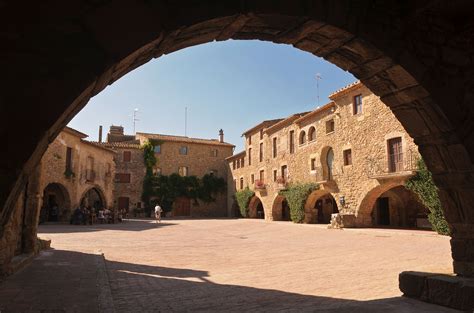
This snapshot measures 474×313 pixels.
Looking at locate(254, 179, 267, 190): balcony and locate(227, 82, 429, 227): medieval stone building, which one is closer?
locate(227, 82, 429, 227): medieval stone building

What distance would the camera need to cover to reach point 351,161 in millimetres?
19906

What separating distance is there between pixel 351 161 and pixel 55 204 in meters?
20.4

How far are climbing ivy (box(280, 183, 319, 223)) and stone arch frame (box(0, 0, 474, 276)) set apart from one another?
767 inches

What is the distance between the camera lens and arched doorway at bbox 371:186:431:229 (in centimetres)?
2009

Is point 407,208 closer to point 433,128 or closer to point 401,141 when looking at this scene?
point 401,141

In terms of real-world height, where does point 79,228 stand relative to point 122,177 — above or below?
below

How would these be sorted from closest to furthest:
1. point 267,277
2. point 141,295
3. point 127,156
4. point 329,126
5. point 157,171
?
point 141,295
point 267,277
point 329,126
point 127,156
point 157,171

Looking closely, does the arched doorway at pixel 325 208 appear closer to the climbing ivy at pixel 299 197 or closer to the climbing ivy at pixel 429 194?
the climbing ivy at pixel 299 197

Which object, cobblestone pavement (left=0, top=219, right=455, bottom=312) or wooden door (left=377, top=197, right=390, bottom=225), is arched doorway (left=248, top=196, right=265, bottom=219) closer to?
wooden door (left=377, top=197, right=390, bottom=225)

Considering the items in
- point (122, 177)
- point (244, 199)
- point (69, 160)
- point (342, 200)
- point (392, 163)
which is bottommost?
point (342, 200)

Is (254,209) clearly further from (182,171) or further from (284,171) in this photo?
(182,171)

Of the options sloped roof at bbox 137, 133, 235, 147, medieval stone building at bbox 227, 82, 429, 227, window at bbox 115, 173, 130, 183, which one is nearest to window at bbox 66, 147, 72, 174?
window at bbox 115, 173, 130, 183

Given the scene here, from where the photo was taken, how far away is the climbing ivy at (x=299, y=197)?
2314cm

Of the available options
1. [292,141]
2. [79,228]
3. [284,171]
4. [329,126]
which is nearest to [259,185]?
[284,171]
